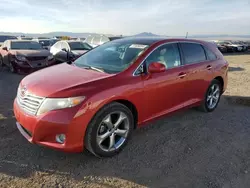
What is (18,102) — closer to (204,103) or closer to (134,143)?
(134,143)

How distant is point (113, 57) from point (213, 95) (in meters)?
2.59

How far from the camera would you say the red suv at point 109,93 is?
9.00 ft

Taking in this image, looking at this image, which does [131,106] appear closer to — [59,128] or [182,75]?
[59,128]

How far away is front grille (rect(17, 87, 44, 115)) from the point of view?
281 centimetres

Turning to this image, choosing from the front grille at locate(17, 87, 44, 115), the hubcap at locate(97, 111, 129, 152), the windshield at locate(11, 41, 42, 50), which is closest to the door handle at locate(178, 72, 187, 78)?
the hubcap at locate(97, 111, 129, 152)

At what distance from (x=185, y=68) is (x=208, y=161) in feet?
5.47

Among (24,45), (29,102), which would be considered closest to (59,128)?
(29,102)

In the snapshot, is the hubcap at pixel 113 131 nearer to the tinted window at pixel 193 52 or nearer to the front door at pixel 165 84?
the front door at pixel 165 84

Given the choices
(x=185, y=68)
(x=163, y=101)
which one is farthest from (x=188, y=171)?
(x=185, y=68)

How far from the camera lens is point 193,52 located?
4.48 meters

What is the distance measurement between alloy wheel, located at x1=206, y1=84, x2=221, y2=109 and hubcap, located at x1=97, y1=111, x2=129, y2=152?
2.46m

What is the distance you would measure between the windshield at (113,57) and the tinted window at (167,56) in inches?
7.5

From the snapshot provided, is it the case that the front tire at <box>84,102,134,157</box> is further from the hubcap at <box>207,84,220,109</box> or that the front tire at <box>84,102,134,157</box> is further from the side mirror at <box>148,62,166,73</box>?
the hubcap at <box>207,84,220,109</box>

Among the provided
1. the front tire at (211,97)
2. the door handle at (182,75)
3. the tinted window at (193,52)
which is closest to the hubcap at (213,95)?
the front tire at (211,97)
